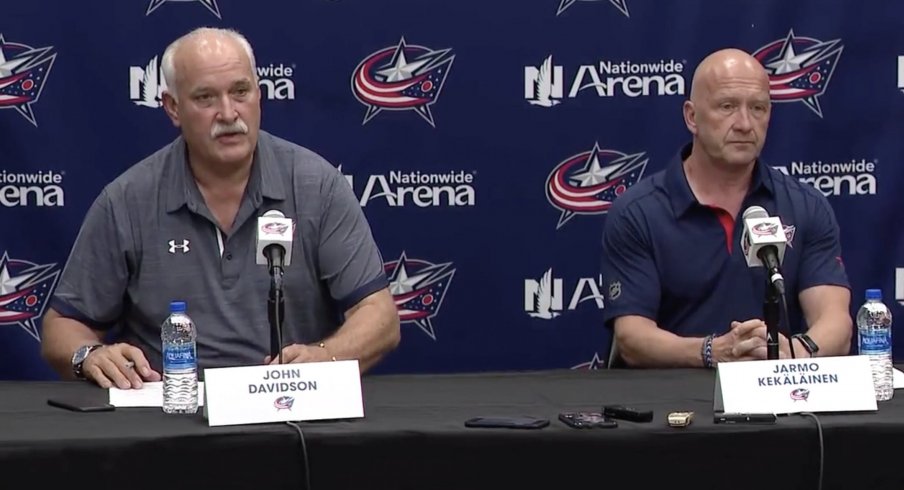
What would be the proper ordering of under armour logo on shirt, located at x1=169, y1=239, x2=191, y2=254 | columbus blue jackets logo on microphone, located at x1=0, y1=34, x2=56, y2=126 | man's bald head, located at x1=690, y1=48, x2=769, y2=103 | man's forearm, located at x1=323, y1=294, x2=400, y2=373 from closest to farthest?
1. man's forearm, located at x1=323, y1=294, x2=400, y2=373
2. under armour logo on shirt, located at x1=169, y1=239, x2=191, y2=254
3. man's bald head, located at x1=690, y1=48, x2=769, y2=103
4. columbus blue jackets logo on microphone, located at x1=0, y1=34, x2=56, y2=126

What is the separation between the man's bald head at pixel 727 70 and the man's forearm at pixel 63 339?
1683 mm

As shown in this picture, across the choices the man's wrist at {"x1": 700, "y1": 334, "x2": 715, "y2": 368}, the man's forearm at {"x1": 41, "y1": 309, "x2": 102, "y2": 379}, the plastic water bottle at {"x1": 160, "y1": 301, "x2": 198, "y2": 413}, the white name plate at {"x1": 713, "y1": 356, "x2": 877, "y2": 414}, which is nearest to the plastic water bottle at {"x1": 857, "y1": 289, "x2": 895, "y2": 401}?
the white name plate at {"x1": 713, "y1": 356, "x2": 877, "y2": 414}

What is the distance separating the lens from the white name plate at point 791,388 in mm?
2617

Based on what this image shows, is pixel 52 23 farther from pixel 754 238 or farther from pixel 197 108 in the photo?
pixel 754 238

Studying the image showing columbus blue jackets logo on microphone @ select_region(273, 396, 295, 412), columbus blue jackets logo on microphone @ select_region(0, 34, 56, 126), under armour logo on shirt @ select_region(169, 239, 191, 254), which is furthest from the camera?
columbus blue jackets logo on microphone @ select_region(0, 34, 56, 126)

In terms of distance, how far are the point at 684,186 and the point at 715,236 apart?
15cm

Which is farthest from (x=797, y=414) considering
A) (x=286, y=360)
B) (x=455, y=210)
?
(x=455, y=210)

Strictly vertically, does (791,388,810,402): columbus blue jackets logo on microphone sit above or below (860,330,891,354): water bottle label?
below

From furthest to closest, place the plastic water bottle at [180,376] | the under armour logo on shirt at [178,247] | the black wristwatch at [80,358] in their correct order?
the under armour logo on shirt at [178,247] < the black wristwatch at [80,358] < the plastic water bottle at [180,376]

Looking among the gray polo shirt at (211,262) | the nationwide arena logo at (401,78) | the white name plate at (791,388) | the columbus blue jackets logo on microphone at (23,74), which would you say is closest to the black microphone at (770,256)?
the white name plate at (791,388)

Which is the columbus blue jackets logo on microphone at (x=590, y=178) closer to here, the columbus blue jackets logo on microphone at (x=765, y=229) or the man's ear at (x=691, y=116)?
the man's ear at (x=691, y=116)

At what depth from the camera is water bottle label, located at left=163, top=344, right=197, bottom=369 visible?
8.85 ft

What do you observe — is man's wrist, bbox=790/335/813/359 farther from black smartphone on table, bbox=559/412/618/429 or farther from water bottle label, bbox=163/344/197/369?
water bottle label, bbox=163/344/197/369

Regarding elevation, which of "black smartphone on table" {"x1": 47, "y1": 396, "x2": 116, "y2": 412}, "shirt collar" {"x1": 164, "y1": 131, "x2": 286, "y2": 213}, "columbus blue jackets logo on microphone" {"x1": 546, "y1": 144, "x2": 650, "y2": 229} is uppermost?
"columbus blue jackets logo on microphone" {"x1": 546, "y1": 144, "x2": 650, "y2": 229}
